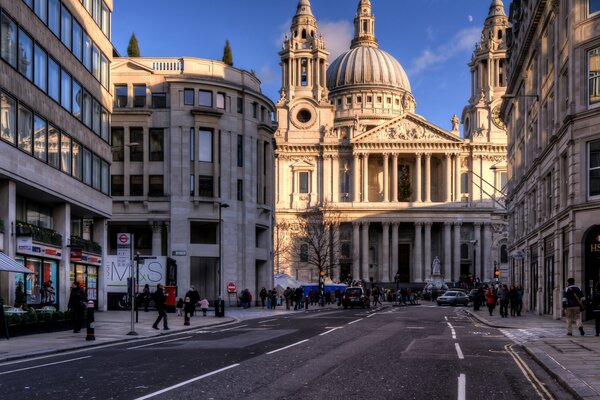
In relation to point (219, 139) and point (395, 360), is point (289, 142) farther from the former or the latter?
point (395, 360)

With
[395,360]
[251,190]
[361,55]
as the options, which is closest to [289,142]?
[361,55]

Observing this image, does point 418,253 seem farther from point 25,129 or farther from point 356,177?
point 25,129

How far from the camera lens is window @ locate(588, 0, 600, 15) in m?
34.8

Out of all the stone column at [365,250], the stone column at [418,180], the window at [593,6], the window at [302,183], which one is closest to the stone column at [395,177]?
the stone column at [418,180]

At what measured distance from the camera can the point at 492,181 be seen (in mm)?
131750

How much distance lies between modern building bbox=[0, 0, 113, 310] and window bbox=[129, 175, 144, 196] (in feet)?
51.8

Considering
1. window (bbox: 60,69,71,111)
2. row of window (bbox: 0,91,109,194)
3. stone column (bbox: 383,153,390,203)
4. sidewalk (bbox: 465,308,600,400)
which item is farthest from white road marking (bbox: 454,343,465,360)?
stone column (bbox: 383,153,390,203)

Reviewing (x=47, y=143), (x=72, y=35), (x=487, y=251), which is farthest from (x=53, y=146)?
(x=487, y=251)

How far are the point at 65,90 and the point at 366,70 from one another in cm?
13321

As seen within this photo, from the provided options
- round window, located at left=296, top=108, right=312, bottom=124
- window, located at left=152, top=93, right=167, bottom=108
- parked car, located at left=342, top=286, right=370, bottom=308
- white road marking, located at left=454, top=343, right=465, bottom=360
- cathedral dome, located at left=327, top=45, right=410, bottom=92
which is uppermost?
cathedral dome, located at left=327, top=45, right=410, bottom=92

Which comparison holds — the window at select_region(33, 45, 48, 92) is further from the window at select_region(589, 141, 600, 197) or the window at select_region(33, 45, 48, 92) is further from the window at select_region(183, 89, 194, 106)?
the window at select_region(183, 89, 194, 106)

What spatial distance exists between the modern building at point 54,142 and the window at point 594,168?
22853 millimetres

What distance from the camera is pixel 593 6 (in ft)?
115

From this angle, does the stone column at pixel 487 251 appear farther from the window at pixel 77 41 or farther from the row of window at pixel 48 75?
the window at pixel 77 41
